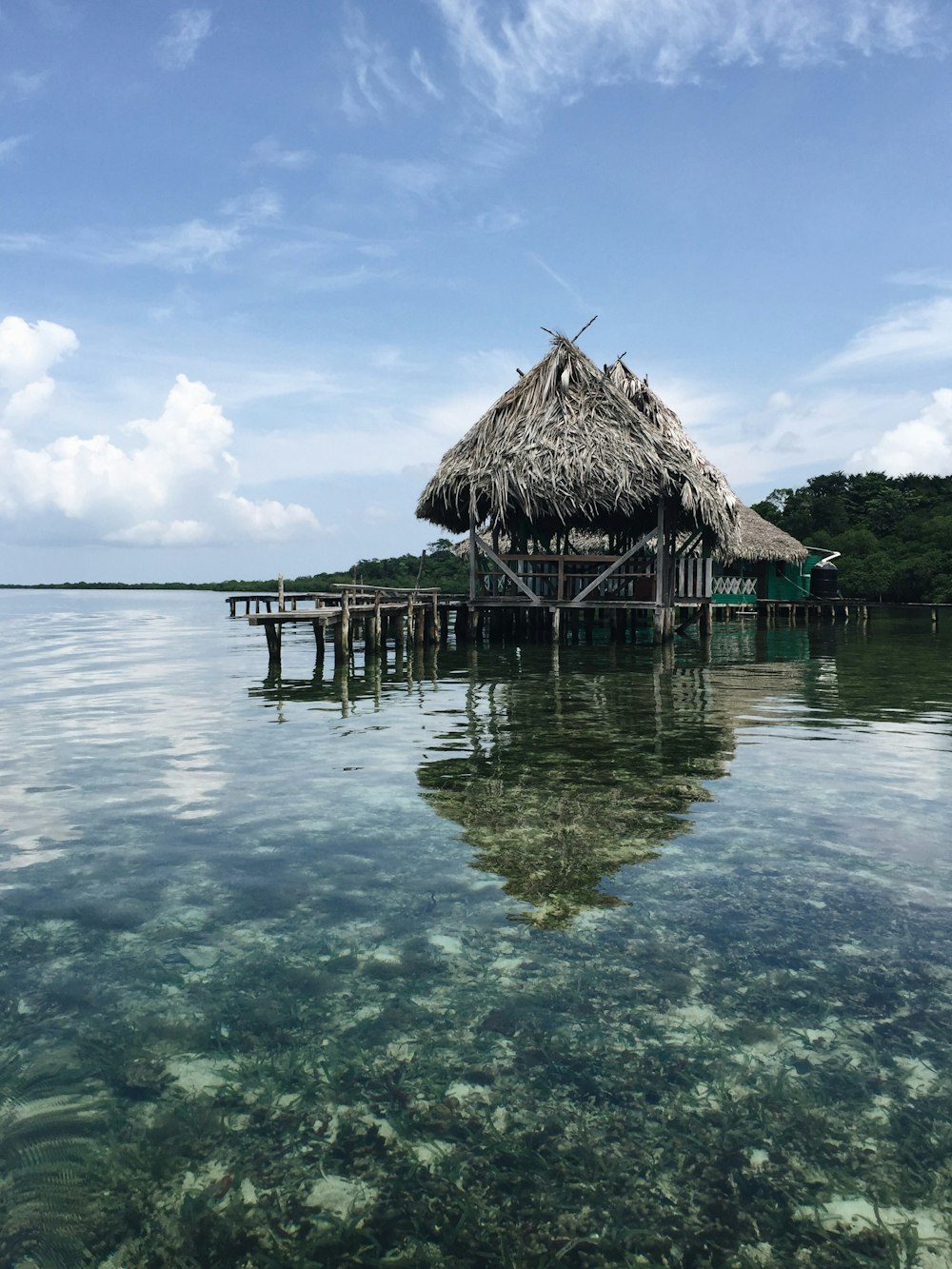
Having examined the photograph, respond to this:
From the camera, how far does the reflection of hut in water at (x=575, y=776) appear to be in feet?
17.1

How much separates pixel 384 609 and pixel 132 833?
15.4m

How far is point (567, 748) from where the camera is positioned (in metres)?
8.84

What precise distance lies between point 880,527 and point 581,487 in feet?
144

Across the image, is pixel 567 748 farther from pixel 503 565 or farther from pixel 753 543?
pixel 753 543

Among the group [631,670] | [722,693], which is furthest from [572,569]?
[722,693]

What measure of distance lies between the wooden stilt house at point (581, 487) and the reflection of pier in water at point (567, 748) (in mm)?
3142

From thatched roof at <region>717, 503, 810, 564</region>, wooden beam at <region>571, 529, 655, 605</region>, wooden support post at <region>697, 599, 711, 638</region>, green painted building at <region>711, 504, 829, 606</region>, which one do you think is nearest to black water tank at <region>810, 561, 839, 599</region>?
green painted building at <region>711, 504, 829, 606</region>

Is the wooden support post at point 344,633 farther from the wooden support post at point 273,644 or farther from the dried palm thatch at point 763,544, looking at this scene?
the dried palm thatch at point 763,544

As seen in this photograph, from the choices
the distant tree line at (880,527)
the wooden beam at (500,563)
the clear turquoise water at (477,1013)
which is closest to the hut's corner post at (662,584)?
the wooden beam at (500,563)

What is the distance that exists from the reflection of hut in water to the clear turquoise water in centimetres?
5

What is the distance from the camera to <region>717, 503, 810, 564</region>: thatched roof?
1373 inches

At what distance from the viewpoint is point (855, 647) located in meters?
23.3

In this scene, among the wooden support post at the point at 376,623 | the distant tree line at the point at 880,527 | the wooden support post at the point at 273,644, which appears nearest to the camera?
the wooden support post at the point at 273,644

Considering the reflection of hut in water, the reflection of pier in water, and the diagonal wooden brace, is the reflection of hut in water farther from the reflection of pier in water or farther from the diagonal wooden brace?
the diagonal wooden brace
